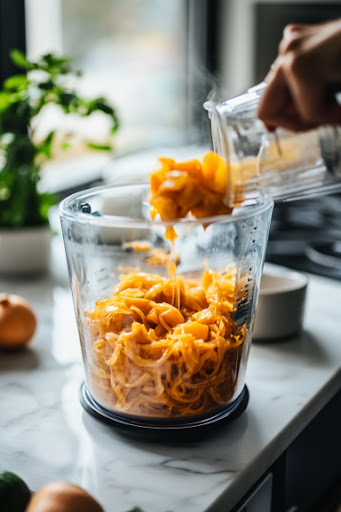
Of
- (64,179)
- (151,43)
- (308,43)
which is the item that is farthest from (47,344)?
(151,43)

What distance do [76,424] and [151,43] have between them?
5.49 ft

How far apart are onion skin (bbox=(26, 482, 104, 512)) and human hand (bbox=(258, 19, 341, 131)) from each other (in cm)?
41

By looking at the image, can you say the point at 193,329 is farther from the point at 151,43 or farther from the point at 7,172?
the point at 151,43

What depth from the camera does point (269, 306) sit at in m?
1.01

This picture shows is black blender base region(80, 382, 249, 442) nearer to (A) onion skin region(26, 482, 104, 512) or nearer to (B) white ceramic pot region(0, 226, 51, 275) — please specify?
(A) onion skin region(26, 482, 104, 512)

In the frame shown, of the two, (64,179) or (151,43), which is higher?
(151,43)

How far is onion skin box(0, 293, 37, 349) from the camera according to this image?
0.99 meters

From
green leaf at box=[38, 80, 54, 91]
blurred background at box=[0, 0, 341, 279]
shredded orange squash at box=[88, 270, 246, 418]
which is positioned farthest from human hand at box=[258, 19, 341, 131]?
blurred background at box=[0, 0, 341, 279]

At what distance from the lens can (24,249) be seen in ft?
4.28

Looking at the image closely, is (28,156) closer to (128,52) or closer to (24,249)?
(24,249)

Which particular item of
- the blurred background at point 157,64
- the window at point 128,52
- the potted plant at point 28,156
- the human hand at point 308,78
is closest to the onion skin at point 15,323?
the potted plant at point 28,156

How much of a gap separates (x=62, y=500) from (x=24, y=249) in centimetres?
77

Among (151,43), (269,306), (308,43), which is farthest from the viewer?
(151,43)

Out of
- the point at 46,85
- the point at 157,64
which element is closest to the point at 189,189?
the point at 46,85
